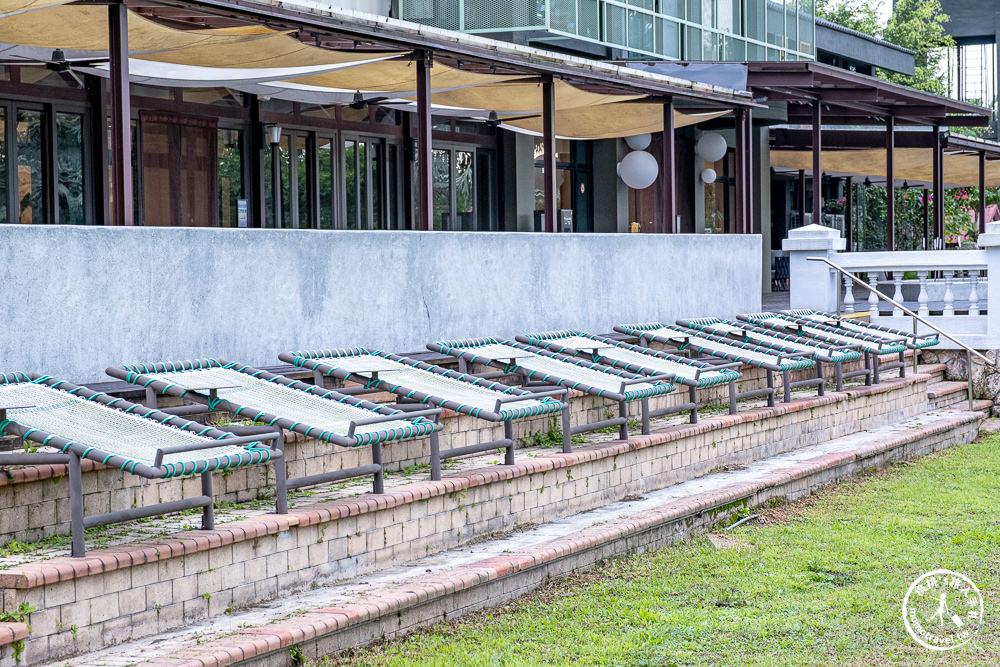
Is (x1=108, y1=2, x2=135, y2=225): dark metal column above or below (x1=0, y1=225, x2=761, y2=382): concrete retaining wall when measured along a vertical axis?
above

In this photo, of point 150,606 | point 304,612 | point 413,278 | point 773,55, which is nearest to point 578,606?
point 304,612

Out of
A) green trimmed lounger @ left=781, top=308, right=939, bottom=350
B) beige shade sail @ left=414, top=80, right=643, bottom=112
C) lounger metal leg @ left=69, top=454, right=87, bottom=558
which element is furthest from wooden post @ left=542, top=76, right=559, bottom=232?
lounger metal leg @ left=69, top=454, right=87, bottom=558

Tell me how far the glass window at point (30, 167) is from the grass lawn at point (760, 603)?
7.51 metres

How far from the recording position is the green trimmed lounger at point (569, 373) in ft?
28.3

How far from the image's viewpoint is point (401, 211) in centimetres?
1705

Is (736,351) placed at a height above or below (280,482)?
above

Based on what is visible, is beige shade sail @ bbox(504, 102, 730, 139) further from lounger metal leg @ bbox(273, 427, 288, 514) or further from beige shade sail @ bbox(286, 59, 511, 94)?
lounger metal leg @ bbox(273, 427, 288, 514)

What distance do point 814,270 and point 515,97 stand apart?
5455 mm

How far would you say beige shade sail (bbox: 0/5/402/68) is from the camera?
8.30 m

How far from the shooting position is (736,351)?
1120 cm

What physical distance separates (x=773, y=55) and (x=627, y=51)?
4535 mm
